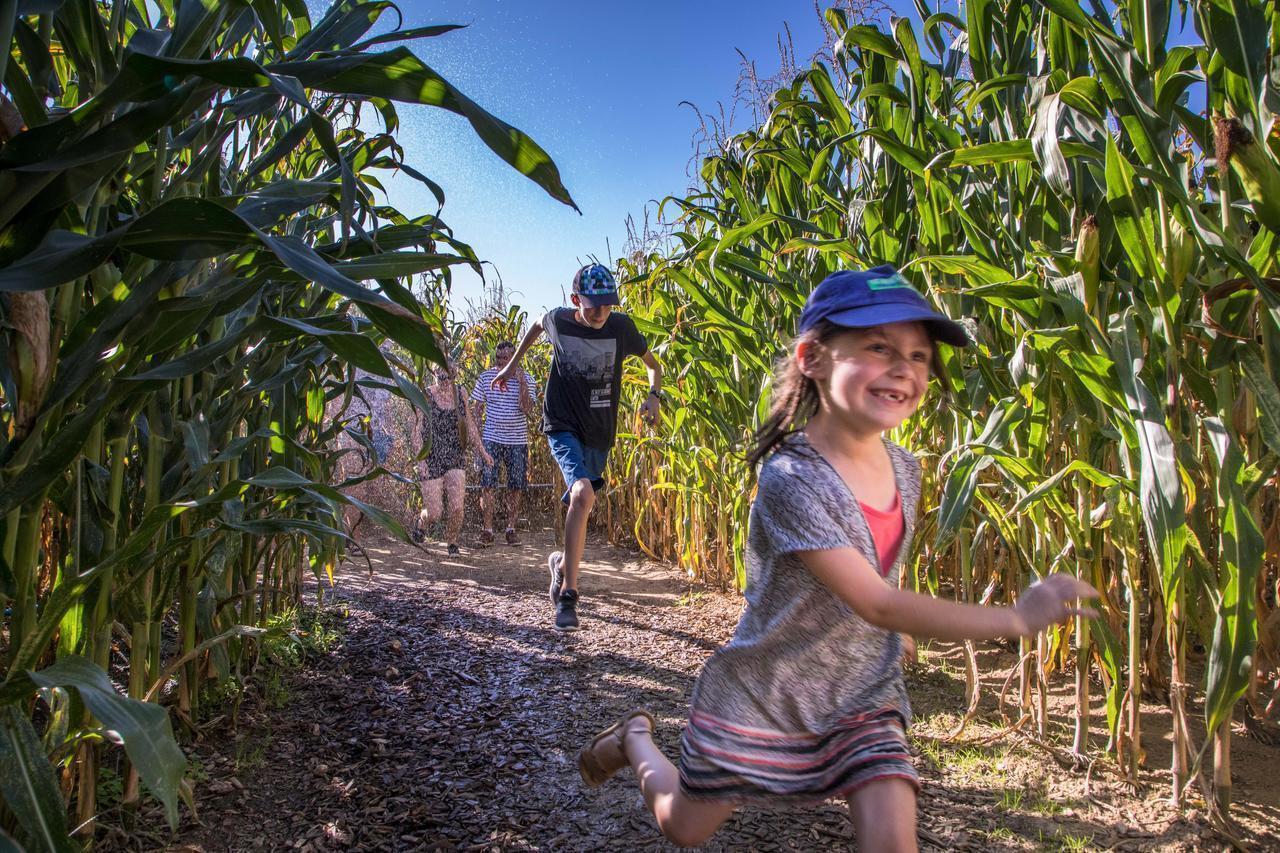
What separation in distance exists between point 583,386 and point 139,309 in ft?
9.83

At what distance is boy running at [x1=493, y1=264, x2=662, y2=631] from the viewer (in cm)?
402

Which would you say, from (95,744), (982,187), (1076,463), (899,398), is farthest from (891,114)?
(95,744)

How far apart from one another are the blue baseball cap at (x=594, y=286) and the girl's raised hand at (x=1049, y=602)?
3.12 metres

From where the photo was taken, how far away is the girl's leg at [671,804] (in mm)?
1408

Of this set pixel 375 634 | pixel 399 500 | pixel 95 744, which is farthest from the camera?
pixel 399 500

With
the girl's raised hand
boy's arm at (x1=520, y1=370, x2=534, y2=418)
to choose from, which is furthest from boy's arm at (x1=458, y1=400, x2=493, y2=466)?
the girl's raised hand

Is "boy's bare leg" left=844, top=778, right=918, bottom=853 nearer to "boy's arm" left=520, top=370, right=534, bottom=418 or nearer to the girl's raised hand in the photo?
the girl's raised hand

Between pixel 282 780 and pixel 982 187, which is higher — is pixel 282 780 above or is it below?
below

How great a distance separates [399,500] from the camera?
346 inches

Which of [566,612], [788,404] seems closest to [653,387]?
[566,612]

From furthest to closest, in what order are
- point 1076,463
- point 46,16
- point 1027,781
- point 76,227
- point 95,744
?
point 1027,781, point 1076,463, point 95,744, point 76,227, point 46,16

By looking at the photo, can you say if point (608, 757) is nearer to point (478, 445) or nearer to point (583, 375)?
point (583, 375)

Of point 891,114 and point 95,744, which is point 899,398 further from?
point 95,744

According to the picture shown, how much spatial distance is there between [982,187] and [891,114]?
38 cm
